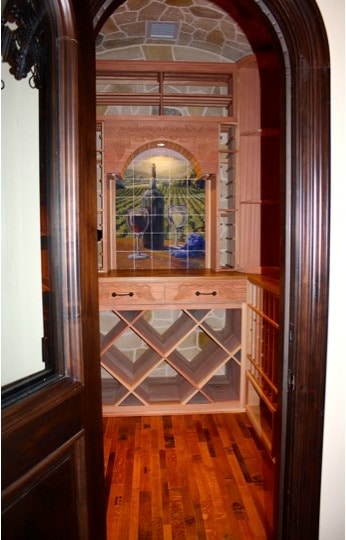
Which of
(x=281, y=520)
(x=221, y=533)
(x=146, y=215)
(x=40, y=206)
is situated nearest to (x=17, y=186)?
(x=40, y=206)

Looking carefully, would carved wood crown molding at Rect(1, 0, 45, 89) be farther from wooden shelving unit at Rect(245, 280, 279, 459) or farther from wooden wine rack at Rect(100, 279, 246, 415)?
wooden wine rack at Rect(100, 279, 246, 415)

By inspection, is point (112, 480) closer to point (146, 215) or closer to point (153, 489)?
point (153, 489)

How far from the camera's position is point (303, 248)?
105cm

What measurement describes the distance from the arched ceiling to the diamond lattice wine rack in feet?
6.61

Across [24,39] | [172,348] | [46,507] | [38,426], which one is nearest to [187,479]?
[172,348]

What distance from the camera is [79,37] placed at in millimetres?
910

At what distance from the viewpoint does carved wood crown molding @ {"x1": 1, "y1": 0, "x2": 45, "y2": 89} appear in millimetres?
778

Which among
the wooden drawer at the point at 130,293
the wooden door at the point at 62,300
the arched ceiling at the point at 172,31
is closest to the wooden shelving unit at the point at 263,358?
the wooden drawer at the point at 130,293

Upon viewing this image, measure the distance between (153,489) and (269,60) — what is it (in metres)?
2.89

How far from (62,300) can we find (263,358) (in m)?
1.76

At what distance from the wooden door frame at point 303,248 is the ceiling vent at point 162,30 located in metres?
1.68

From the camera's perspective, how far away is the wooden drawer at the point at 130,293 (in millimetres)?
2459

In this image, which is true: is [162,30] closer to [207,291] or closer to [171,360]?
[207,291]

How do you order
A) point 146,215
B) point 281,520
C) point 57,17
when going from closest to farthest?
point 57,17, point 281,520, point 146,215
